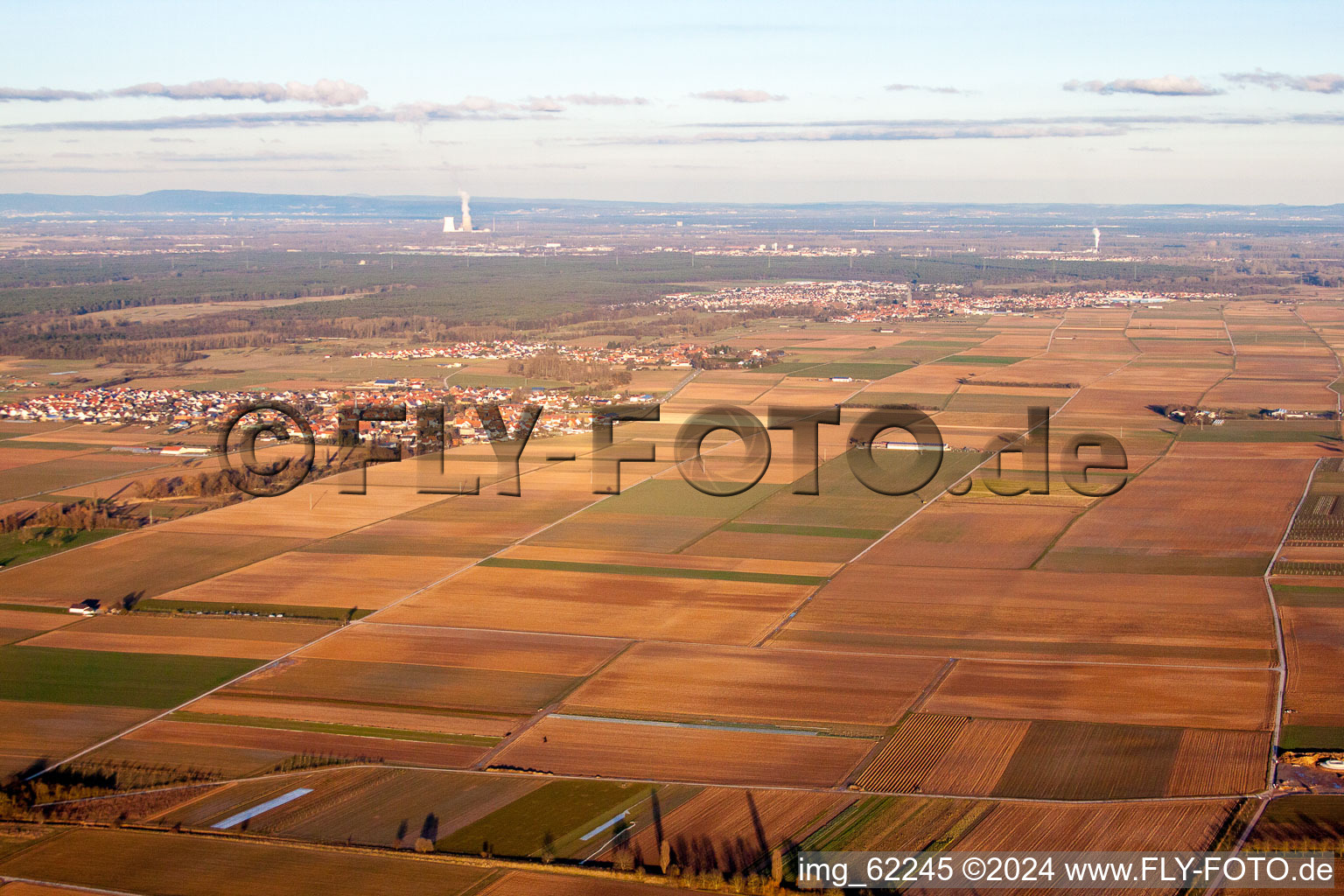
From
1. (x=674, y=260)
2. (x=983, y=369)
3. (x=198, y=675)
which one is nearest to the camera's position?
(x=198, y=675)

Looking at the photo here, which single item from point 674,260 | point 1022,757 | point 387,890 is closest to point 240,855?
point 387,890

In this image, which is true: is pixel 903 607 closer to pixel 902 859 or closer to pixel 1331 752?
pixel 1331 752

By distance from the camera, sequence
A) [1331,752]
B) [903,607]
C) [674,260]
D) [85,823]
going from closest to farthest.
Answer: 1. [85,823]
2. [1331,752]
3. [903,607]
4. [674,260]

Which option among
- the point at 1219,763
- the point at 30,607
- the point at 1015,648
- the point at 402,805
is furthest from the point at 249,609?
the point at 1219,763

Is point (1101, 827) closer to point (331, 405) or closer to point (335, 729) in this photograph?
point (335, 729)

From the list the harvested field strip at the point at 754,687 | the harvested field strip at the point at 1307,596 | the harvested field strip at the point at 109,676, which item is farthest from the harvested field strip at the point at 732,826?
the harvested field strip at the point at 1307,596

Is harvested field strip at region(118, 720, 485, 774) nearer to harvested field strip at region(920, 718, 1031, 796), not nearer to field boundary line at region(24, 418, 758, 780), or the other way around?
field boundary line at region(24, 418, 758, 780)
